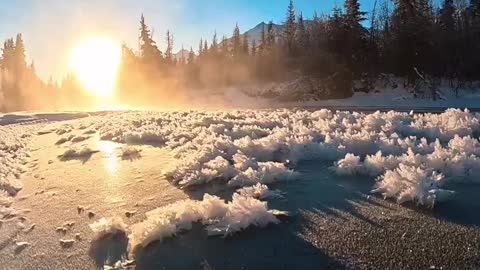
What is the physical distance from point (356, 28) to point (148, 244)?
4375cm

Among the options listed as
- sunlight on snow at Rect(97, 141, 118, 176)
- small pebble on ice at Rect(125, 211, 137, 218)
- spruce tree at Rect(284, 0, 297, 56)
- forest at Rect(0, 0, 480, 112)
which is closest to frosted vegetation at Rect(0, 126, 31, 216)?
sunlight on snow at Rect(97, 141, 118, 176)

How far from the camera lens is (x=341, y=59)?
4375cm

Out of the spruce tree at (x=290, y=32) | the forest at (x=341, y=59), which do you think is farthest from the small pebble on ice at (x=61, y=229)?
the spruce tree at (x=290, y=32)

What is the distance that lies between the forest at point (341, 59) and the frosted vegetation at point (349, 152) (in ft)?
89.9

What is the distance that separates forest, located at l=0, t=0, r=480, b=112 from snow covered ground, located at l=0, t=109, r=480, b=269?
29806 mm

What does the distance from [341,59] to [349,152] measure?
37022mm

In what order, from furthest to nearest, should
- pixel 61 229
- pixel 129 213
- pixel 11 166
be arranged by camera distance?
pixel 11 166, pixel 129 213, pixel 61 229

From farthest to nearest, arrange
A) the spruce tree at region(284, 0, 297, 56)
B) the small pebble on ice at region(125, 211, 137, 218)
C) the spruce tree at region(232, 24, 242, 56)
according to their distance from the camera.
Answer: the spruce tree at region(232, 24, 242, 56), the spruce tree at region(284, 0, 297, 56), the small pebble on ice at region(125, 211, 137, 218)

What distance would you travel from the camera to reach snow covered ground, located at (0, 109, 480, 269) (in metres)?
4.97

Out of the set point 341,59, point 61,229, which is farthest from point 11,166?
point 341,59

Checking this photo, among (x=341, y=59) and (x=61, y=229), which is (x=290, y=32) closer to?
(x=341, y=59)

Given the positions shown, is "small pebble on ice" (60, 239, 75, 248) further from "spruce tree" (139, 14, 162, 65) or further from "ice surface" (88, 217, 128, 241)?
"spruce tree" (139, 14, 162, 65)

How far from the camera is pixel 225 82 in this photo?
206ft

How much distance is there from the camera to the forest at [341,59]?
1587 inches
